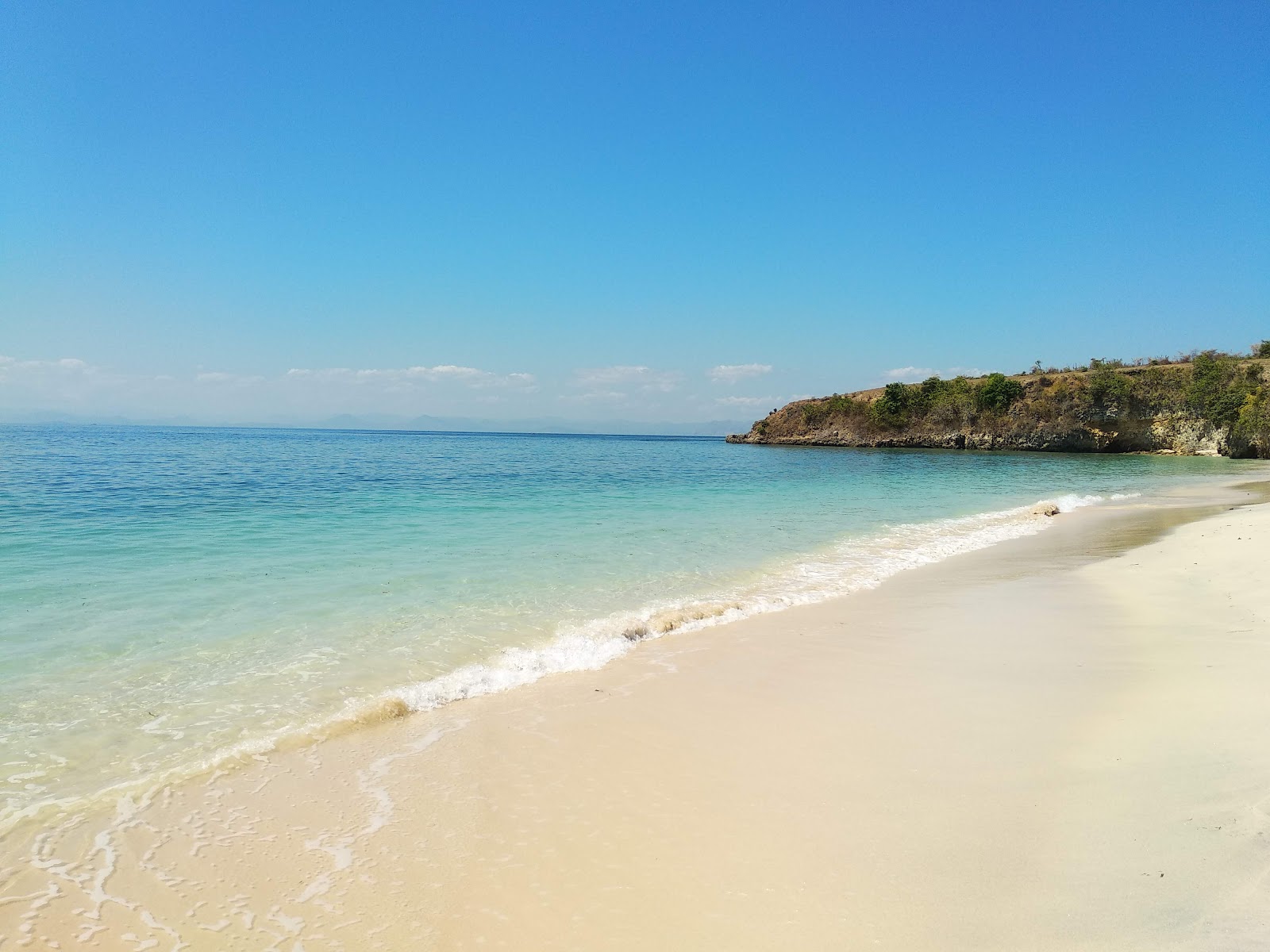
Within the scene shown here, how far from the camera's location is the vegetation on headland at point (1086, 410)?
53.6m

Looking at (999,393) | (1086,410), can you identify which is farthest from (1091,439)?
(999,393)

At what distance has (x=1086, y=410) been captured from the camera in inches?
2510

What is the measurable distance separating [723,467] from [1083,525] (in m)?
26.8

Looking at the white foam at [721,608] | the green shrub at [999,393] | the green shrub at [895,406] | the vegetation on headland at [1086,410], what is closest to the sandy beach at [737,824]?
the white foam at [721,608]

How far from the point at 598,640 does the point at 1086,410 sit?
239ft

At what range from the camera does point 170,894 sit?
309 cm

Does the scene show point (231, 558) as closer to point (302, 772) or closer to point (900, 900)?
point (302, 772)

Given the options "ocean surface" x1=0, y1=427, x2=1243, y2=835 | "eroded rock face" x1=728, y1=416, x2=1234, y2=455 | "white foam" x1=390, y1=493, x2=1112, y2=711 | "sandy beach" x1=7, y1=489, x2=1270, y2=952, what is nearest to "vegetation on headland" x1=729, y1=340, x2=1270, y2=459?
"eroded rock face" x1=728, y1=416, x2=1234, y2=455

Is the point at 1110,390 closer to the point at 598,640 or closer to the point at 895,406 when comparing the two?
the point at 895,406

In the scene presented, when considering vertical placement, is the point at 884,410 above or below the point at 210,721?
above

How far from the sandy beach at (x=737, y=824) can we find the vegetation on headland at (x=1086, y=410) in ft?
205

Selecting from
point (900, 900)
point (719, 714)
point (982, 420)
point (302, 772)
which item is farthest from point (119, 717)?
point (982, 420)

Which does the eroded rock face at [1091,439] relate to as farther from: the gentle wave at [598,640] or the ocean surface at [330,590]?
the gentle wave at [598,640]

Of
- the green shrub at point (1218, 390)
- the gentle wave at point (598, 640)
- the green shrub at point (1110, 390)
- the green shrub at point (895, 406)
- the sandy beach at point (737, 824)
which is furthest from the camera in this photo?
the green shrub at point (895, 406)
